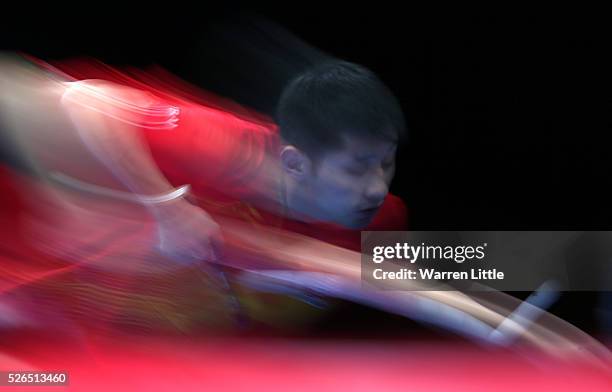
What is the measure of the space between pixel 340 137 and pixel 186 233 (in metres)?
0.40

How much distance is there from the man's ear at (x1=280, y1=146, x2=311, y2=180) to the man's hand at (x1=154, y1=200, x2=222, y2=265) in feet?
0.67

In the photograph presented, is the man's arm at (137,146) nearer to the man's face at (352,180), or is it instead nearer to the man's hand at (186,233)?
the man's hand at (186,233)

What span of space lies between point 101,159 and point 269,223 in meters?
0.39

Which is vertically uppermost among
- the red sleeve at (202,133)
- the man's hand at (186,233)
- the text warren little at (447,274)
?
the red sleeve at (202,133)

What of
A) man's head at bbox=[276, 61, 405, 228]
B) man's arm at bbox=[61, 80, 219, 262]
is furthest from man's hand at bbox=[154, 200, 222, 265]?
man's head at bbox=[276, 61, 405, 228]

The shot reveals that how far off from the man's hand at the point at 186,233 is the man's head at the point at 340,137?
0.66 ft

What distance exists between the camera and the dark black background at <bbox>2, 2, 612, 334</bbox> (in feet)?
4.58

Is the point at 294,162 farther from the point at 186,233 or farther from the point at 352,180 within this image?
the point at 186,233

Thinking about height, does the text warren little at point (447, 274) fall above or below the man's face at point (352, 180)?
below

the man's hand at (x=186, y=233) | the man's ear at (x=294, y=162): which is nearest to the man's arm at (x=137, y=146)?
the man's hand at (x=186, y=233)

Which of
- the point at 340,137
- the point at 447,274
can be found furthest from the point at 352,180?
the point at 447,274

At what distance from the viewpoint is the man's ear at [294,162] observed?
4.56 feet

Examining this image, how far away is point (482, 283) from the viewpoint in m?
1.40

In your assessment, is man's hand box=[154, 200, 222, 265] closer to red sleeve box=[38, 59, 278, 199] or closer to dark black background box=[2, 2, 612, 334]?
red sleeve box=[38, 59, 278, 199]
